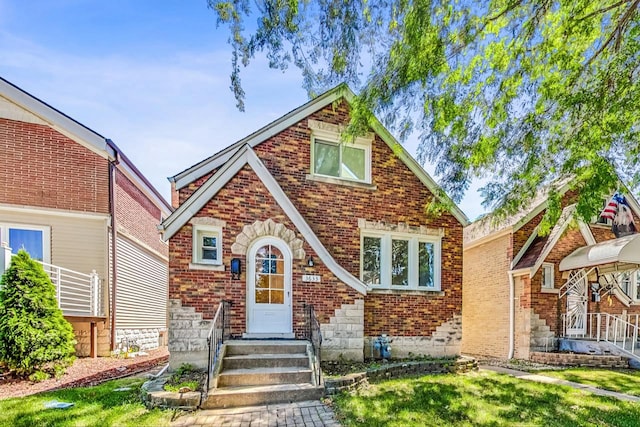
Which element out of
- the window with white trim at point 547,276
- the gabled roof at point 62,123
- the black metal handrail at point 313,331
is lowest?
the black metal handrail at point 313,331

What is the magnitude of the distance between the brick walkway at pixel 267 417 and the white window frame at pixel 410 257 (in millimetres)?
4352

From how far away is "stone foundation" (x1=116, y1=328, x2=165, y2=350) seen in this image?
34.6 ft

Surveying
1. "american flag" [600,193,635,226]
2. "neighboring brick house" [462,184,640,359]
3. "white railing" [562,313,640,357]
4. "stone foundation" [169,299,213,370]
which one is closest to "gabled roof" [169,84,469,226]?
"neighboring brick house" [462,184,640,359]

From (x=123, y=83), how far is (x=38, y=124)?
379 centimetres

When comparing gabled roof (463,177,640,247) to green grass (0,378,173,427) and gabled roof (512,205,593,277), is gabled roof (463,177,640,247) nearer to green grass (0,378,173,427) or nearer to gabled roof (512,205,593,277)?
gabled roof (512,205,593,277)

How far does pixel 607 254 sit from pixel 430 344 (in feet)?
19.8

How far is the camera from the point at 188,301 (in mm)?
7340

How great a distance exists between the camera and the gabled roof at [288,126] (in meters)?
8.57

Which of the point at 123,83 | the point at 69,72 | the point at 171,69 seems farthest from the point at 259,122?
the point at 69,72

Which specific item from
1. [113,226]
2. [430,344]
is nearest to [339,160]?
[430,344]

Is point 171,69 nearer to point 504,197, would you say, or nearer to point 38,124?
point 38,124

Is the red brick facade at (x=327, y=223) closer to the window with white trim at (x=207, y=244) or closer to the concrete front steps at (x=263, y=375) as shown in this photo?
the window with white trim at (x=207, y=244)

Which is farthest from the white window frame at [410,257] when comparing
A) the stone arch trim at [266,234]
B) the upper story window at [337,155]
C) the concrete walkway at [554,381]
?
the concrete walkway at [554,381]

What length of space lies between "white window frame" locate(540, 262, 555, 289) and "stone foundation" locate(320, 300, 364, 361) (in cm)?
704
